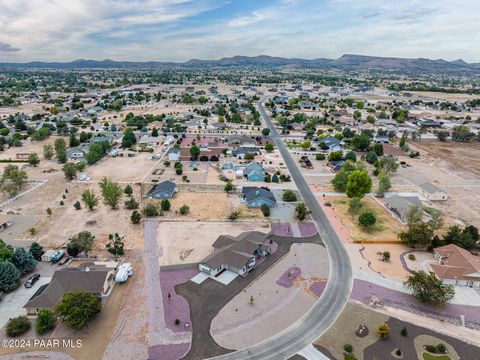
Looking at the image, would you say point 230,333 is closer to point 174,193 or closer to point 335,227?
point 335,227

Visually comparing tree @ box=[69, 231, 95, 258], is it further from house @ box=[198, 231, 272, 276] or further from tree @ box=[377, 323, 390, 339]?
tree @ box=[377, 323, 390, 339]

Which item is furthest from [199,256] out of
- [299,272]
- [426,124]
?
[426,124]

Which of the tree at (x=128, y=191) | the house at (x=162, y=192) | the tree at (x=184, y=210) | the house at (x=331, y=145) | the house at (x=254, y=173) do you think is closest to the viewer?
the tree at (x=184, y=210)

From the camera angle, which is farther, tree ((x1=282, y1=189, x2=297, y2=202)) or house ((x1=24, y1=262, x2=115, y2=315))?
tree ((x1=282, y1=189, x2=297, y2=202))

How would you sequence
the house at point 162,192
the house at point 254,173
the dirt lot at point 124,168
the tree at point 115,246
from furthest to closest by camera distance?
1. the dirt lot at point 124,168
2. the house at point 254,173
3. the house at point 162,192
4. the tree at point 115,246

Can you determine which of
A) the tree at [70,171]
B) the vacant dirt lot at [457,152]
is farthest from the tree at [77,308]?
the vacant dirt lot at [457,152]

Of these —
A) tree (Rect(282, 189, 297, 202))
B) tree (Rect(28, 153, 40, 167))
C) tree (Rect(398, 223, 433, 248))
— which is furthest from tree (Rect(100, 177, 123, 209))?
tree (Rect(398, 223, 433, 248))

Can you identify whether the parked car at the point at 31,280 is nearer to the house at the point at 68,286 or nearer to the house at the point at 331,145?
the house at the point at 68,286
